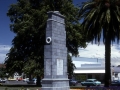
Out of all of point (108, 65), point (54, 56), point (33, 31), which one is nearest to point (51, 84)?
point (54, 56)

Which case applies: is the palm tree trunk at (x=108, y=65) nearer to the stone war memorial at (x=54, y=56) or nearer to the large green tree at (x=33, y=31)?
the stone war memorial at (x=54, y=56)

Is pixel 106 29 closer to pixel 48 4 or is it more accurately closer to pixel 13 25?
pixel 48 4

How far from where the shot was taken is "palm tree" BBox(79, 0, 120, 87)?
31.4 metres

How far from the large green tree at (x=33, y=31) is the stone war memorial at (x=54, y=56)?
819 inches

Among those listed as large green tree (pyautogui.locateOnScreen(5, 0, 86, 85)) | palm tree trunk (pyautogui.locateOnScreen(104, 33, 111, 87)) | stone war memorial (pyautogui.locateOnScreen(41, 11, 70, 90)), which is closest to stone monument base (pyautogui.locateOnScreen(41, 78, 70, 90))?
stone war memorial (pyautogui.locateOnScreen(41, 11, 70, 90))

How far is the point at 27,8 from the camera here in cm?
4803

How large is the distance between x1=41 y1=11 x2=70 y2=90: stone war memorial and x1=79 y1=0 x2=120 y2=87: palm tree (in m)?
9.10

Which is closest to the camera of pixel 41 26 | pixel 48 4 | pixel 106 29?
pixel 106 29

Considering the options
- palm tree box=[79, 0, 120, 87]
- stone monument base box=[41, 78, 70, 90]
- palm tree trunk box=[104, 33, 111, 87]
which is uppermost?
palm tree box=[79, 0, 120, 87]

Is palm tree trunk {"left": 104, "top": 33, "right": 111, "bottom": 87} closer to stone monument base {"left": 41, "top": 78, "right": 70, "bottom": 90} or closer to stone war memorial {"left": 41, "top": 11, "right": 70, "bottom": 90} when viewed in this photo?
stone war memorial {"left": 41, "top": 11, "right": 70, "bottom": 90}

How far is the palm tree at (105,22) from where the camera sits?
103 ft

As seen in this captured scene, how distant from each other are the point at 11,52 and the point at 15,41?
7.01ft

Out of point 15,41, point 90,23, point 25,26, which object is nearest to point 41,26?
point 25,26

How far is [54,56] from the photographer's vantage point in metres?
22.5
